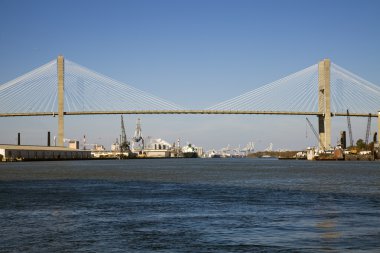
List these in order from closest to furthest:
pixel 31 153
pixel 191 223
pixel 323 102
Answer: pixel 191 223
pixel 323 102
pixel 31 153

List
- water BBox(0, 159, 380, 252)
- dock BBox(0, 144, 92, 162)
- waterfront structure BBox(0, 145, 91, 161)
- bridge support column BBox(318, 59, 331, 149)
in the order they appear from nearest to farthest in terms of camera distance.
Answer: water BBox(0, 159, 380, 252)
bridge support column BBox(318, 59, 331, 149)
dock BBox(0, 144, 92, 162)
waterfront structure BBox(0, 145, 91, 161)

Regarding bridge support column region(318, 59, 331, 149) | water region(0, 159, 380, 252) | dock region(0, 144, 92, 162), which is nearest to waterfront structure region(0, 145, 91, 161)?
dock region(0, 144, 92, 162)

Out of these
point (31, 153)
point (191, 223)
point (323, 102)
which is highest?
point (323, 102)

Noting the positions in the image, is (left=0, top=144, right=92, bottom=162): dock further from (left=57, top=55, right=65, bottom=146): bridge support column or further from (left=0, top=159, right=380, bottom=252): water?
(left=0, top=159, right=380, bottom=252): water

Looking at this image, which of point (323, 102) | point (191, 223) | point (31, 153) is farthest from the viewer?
point (31, 153)

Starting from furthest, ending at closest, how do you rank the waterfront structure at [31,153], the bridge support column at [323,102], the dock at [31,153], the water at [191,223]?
the waterfront structure at [31,153] < the dock at [31,153] < the bridge support column at [323,102] < the water at [191,223]

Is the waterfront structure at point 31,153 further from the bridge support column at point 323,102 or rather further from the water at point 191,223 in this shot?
the water at point 191,223

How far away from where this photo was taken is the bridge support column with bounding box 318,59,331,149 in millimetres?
132875

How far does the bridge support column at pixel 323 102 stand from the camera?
133 meters

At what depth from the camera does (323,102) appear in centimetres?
13725

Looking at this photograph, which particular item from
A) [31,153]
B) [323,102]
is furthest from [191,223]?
[31,153]

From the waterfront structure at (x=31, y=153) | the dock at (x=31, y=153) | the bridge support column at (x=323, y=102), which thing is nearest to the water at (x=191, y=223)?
the bridge support column at (x=323, y=102)

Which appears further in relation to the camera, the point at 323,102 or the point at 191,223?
the point at 323,102

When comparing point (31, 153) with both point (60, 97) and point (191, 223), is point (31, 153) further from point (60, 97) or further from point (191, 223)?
point (191, 223)
